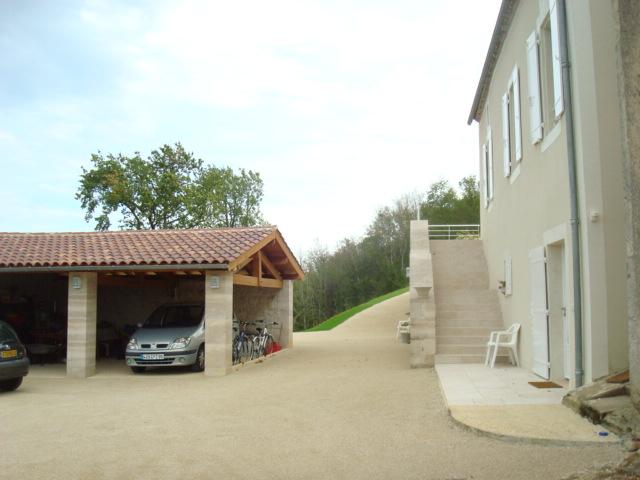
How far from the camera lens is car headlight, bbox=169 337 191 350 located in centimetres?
1352

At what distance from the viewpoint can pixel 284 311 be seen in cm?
1952

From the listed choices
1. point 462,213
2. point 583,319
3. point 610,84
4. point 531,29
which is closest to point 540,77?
point 531,29

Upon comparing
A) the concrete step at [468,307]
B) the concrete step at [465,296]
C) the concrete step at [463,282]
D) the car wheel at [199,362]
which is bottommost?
the car wheel at [199,362]

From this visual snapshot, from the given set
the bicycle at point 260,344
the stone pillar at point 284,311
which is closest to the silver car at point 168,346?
the bicycle at point 260,344

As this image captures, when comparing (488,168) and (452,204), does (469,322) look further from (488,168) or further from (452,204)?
(452,204)

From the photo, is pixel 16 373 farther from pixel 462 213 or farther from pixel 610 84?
pixel 462 213

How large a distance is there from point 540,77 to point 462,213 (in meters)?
37.3

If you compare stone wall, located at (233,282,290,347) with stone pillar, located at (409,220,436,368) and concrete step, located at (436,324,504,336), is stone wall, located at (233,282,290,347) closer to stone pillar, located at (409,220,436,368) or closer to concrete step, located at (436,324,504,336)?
concrete step, located at (436,324,504,336)

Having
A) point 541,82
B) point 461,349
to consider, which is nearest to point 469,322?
point 461,349

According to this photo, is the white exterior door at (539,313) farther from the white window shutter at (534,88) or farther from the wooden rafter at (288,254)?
the wooden rafter at (288,254)

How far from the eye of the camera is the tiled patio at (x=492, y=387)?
27.7ft

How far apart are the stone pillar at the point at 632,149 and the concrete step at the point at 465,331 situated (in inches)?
292

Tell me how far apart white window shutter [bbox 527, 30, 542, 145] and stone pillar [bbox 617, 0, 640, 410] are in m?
3.37

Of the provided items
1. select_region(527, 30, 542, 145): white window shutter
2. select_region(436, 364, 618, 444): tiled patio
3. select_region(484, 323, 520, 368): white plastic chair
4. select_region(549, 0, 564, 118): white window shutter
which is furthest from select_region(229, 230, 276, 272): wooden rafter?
select_region(549, 0, 564, 118): white window shutter
